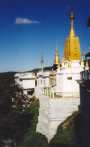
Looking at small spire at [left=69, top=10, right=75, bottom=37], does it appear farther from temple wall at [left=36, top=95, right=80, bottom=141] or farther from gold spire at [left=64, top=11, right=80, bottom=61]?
temple wall at [left=36, top=95, right=80, bottom=141]

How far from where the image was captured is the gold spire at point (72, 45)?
150 feet

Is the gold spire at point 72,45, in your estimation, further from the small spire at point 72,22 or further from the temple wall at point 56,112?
the temple wall at point 56,112

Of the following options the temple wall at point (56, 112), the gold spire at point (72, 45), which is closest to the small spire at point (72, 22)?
the gold spire at point (72, 45)

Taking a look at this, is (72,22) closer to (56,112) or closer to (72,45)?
(72,45)

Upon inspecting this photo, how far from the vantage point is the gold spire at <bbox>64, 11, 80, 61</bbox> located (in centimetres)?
4559

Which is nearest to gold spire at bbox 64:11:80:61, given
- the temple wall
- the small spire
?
the small spire

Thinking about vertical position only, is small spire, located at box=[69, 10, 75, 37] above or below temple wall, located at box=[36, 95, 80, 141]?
above

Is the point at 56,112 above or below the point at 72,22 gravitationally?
below

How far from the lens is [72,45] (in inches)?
1822

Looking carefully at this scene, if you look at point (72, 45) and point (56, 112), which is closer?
point (56, 112)

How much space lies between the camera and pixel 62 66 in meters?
38.8

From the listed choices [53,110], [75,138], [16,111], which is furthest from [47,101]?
[75,138]

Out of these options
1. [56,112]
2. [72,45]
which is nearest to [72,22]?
[72,45]

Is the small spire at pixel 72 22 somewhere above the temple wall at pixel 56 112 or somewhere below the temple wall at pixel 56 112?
above
